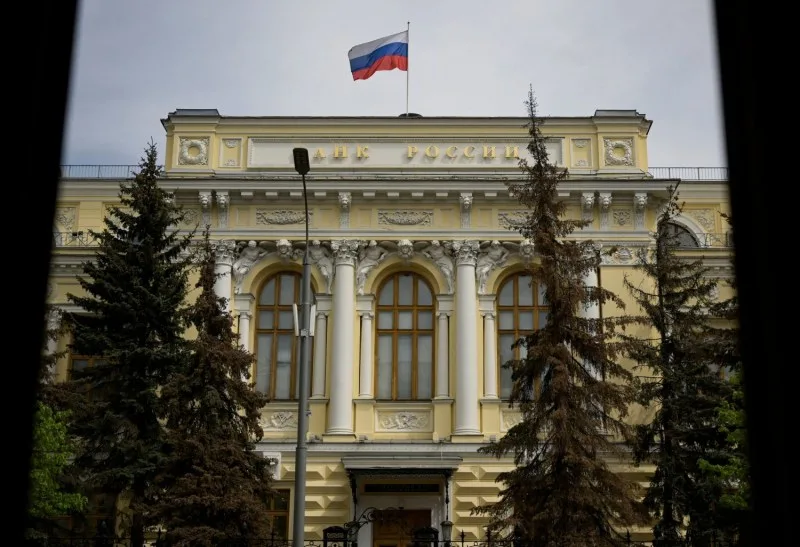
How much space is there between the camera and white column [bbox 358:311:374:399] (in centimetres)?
2898

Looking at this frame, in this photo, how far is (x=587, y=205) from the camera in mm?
29656

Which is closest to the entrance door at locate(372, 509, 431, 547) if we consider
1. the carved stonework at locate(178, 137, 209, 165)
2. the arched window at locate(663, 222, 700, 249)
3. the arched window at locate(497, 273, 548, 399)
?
the arched window at locate(497, 273, 548, 399)

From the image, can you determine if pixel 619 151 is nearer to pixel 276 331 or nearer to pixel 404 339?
pixel 404 339

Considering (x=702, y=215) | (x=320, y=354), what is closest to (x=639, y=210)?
(x=702, y=215)

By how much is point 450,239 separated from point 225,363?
365 inches

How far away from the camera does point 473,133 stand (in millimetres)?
30438

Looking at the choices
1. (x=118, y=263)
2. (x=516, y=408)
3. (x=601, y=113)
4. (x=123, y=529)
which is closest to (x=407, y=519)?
(x=516, y=408)

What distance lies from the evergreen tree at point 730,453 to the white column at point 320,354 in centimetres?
1030

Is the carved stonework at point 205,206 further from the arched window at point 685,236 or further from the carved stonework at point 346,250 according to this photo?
the arched window at point 685,236

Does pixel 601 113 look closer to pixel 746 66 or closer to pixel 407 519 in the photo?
pixel 407 519

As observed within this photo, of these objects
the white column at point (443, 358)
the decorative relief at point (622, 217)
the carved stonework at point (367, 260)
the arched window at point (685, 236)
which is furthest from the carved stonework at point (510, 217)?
the arched window at point (685, 236)

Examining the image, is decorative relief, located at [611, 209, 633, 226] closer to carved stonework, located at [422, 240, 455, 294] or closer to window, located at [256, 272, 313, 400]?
carved stonework, located at [422, 240, 455, 294]

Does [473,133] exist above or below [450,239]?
above

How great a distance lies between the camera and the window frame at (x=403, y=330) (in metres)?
29.3
